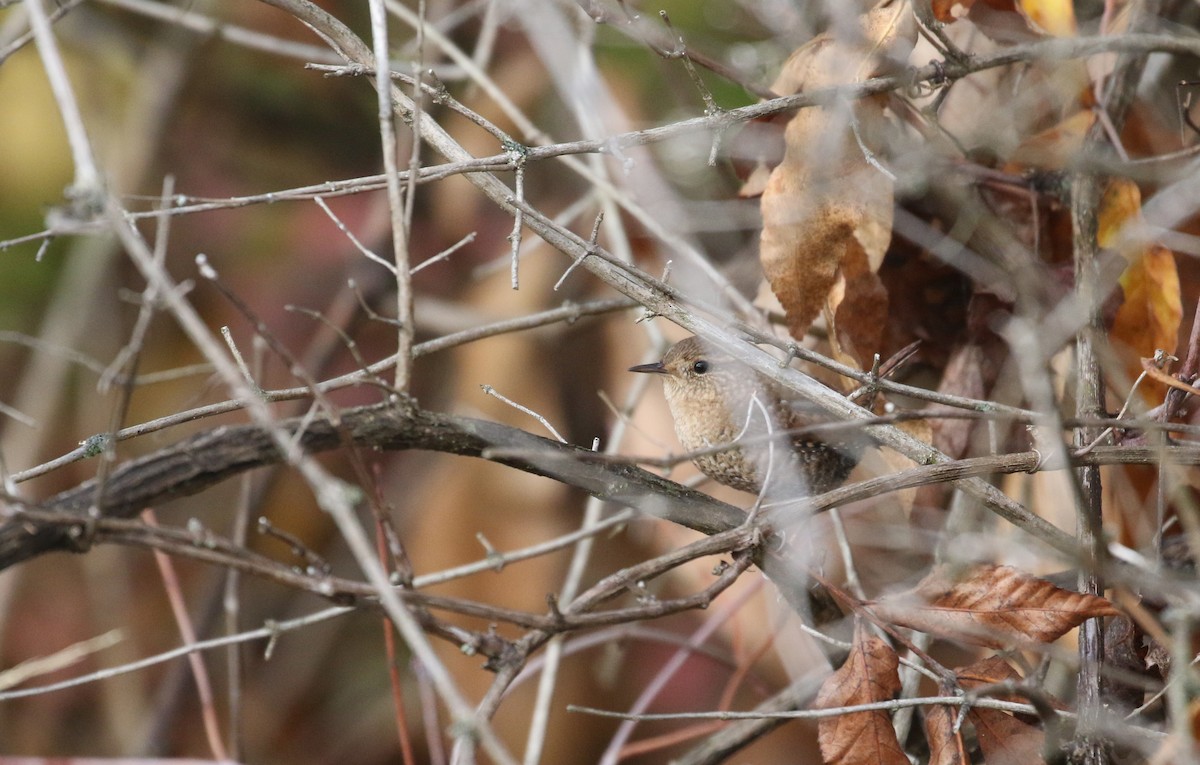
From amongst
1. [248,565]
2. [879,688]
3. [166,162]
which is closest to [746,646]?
[879,688]

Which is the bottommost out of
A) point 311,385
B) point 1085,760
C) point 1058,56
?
point 1085,760

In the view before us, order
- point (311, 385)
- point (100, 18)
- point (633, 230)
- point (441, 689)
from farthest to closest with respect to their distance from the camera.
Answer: point (100, 18) < point (633, 230) < point (311, 385) < point (441, 689)

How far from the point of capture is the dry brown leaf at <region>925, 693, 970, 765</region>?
1.78 metres

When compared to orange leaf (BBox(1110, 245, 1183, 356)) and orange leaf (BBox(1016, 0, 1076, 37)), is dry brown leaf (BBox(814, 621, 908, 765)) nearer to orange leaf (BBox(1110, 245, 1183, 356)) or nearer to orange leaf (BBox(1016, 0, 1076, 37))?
orange leaf (BBox(1110, 245, 1183, 356))

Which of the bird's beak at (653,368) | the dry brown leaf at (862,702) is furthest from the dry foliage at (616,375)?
→ the bird's beak at (653,368)

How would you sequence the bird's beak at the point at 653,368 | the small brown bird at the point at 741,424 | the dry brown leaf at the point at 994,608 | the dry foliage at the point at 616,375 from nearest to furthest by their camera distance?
the dry foliage at the point at 616,375, the dry brown leaf at the point at 994,608, the small brown bird at the point at 741,424, the bird's beak at the point at 653,368

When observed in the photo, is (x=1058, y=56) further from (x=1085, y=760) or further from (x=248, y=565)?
(x=248, y=565)

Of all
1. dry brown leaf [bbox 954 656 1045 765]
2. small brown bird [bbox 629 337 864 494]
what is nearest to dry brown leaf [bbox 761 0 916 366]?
small brown bird [bbox 629 337 864 494]

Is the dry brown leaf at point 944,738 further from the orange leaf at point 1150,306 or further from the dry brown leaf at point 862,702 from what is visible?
the orange leaf at point 1150,306

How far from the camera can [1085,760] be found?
1.76m

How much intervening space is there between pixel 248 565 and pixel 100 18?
4.02 metres

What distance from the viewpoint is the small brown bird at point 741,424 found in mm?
2133

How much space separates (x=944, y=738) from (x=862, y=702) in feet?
0.53

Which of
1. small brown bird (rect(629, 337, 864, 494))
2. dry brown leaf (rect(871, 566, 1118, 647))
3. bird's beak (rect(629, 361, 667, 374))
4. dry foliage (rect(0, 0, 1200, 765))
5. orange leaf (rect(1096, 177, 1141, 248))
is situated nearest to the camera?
dry foliage (rect(0, 0, 1200, 765))
